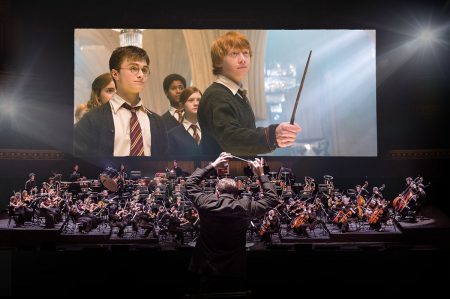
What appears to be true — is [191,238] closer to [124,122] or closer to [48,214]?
[48,214]

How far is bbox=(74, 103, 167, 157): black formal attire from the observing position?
1085 cm

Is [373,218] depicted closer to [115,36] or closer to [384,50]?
[384,50]

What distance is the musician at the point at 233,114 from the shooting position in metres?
10.8

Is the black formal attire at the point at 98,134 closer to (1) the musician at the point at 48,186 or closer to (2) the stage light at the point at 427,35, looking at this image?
(1) the musician at the point at 48,186

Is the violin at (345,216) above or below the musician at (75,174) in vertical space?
below

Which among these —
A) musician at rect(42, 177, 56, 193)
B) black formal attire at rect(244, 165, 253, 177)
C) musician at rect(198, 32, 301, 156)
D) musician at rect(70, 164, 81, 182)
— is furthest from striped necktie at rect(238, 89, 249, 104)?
musician at rect(42, 177, 56, 193)

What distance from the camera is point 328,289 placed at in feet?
29.7

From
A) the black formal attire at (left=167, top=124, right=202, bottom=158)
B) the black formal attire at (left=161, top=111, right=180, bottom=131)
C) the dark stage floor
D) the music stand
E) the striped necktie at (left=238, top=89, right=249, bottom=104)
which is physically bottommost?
the dark stage floor

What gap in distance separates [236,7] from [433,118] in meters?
4.05

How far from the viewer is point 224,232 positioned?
6.42m

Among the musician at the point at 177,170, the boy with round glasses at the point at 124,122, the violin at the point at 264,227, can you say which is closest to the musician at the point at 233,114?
the musician at the point at 177,170

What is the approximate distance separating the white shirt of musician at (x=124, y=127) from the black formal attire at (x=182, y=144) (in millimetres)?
391

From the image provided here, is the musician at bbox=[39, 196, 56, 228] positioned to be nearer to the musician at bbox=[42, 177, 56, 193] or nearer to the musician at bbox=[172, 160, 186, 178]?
the musician at bbox=[42, 177, 56, 193]

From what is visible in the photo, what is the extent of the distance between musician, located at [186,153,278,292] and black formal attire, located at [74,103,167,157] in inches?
181
